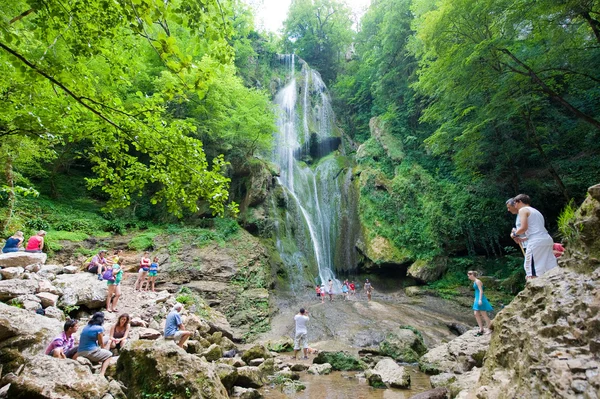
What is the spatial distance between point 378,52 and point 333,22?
493 inches

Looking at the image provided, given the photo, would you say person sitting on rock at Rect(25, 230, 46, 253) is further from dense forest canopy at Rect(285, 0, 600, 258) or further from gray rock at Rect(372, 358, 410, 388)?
dense forest canopy at Rect(285, 0, 600, 258)

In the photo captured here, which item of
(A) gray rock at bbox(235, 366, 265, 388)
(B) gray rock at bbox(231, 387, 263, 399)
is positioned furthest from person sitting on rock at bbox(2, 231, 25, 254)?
(B) gray rock at bbox(231, 387, 263, 399)

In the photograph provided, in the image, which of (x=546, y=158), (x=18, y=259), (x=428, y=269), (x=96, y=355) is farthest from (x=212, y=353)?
(x=546, y=158)

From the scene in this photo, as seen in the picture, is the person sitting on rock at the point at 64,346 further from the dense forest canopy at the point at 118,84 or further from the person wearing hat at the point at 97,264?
the person wearing hat at the point at 97,264

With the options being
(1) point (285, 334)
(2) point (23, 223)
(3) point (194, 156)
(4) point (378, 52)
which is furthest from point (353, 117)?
(3) point (194, 156)

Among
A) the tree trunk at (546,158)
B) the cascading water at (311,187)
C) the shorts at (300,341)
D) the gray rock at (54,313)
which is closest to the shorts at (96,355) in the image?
the gray rock at (54,313)

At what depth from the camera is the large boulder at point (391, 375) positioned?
5.70 metres

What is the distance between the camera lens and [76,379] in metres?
3.57

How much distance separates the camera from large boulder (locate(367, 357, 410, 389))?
18.7ft

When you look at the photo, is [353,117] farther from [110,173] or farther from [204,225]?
[110,173]

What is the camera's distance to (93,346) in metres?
4.89

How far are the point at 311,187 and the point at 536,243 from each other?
1829 centimetres

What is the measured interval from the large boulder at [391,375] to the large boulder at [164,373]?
3197mm

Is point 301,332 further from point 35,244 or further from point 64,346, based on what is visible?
point 35,244
